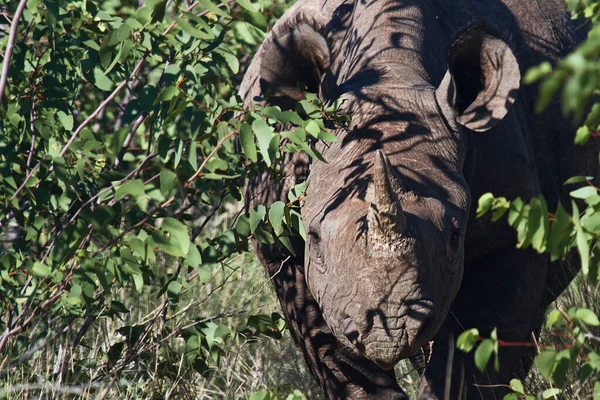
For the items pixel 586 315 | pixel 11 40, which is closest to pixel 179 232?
pixel 11 40

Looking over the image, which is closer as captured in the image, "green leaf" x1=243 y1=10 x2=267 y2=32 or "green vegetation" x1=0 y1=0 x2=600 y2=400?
"green vegetation" x1=0 y1=0 x2=600 y2=400

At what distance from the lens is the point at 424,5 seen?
4992 mm

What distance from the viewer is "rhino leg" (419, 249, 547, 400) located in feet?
15.6

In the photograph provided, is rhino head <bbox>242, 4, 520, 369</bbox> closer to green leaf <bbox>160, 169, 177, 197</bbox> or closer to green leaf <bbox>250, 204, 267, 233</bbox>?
green leaf <bbox>250, 204, 267, 233</bbox>

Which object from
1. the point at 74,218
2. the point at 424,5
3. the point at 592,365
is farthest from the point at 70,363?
the point at 592,365

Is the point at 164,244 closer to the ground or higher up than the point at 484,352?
closer to the ground

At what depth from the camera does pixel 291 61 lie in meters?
4.68

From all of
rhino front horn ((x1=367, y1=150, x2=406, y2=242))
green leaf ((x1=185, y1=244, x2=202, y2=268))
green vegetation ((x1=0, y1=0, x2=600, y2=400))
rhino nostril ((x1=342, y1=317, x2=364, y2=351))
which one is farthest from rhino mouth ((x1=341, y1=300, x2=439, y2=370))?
green leaf ((x1=185, y1=244, x2=202, y2=268))

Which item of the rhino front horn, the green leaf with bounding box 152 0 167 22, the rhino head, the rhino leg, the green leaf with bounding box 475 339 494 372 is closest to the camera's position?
the green leaf with bounding box 475 339 494 372

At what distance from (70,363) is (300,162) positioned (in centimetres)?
138

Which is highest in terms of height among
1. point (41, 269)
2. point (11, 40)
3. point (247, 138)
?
point (11, 40)

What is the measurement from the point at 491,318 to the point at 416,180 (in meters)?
1.20

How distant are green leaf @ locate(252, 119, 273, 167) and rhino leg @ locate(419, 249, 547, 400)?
1.47 metres

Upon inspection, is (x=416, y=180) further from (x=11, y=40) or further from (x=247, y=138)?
(x=11, y=40)
